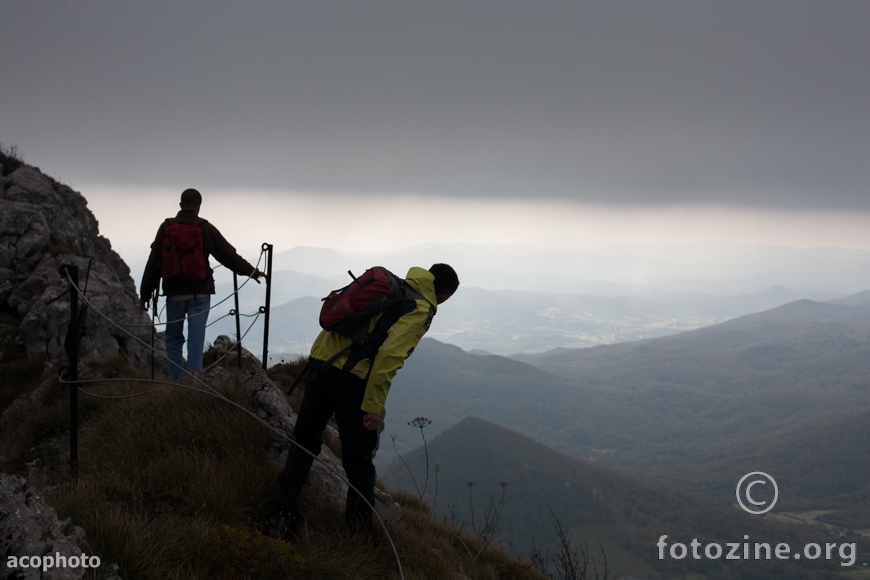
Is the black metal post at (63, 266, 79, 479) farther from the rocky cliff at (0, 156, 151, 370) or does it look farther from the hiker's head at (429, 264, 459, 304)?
the rocky cliff at (0, 156, 151, 370)

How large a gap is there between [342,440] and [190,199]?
4.70m

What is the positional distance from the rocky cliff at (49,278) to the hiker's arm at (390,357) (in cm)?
681

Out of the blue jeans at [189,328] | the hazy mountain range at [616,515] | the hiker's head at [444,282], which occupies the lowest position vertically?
the hazy mountain range at [616,515]

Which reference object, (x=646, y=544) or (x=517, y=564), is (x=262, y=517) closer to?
(x=517, y=564)

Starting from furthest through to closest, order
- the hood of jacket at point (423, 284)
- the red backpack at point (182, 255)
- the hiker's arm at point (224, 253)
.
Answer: the hiker's arm at point (224, 253), the red backpack at point (182, 255), the hood of jacket at point (423, 284)

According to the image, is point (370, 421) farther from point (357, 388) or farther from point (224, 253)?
point (224, 253)

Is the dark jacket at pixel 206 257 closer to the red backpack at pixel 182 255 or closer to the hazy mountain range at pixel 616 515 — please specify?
the red backpack at pixel 182 255

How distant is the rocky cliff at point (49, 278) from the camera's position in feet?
35.4

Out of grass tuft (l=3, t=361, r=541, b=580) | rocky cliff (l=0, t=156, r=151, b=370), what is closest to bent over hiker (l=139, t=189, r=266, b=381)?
grass tuft (l=3, t=361, r=541, b=580)

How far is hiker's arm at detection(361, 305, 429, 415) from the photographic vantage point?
4.86m

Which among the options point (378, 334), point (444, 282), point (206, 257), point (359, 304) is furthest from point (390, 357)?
point (206, 257)

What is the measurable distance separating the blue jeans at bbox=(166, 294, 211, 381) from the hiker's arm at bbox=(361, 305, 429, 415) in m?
4.25

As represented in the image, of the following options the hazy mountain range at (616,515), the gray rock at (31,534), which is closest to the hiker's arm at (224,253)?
the gray rock at (31,534)

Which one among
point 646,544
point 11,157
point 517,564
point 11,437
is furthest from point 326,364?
point 646,544
